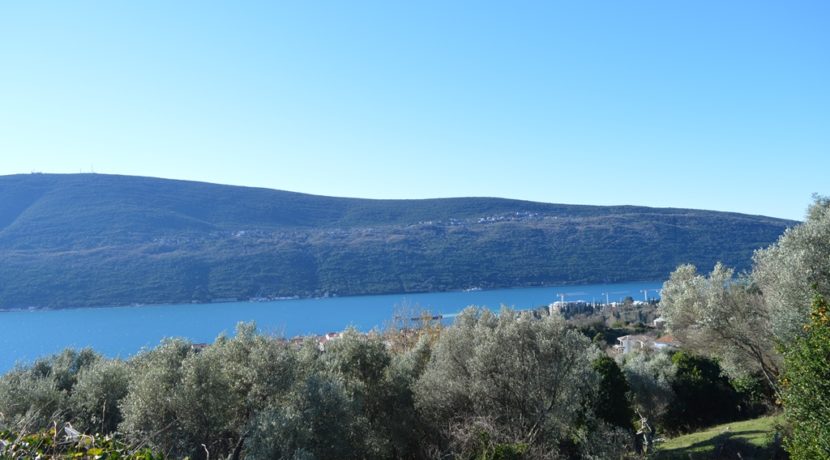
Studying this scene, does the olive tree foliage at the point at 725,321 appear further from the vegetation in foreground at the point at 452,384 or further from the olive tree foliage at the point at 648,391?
the olive tree foliage at the point at 648,391

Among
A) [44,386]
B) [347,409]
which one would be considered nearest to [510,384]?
[347,409]

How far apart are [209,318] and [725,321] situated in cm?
6218

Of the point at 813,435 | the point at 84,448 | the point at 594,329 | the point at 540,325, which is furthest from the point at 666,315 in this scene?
the point at 594,329

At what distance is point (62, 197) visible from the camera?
124 m

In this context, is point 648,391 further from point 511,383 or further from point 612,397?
point 511,383

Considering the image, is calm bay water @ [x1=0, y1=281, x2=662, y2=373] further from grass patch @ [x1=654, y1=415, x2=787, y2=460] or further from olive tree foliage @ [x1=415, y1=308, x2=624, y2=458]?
grass patch @ [x1=654, y1=415, x2=787, y2=460]

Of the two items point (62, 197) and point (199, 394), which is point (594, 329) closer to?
point (199, 394)

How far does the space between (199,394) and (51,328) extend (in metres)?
59.1

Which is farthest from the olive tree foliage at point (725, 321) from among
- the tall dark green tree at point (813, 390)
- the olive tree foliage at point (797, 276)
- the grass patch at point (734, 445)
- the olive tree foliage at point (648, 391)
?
the olive tree foliage at point (648, 391)

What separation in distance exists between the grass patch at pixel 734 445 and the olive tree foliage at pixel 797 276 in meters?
2.76

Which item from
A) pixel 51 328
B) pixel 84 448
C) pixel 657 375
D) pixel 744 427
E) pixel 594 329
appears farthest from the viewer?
pixel 51 328

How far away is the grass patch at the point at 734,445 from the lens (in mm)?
13061

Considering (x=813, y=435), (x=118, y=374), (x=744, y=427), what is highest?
(x=813, y=435)

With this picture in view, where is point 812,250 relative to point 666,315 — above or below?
above
